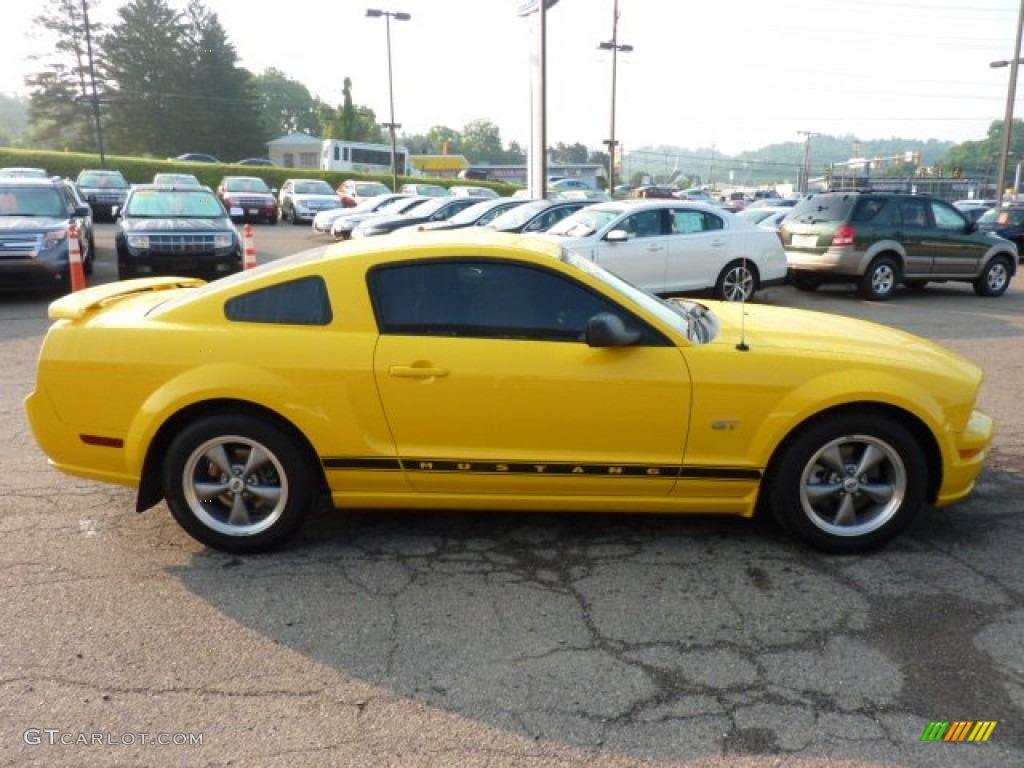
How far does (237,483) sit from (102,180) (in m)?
29.2

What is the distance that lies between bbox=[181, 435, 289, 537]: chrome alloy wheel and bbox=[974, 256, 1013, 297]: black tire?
531 inches

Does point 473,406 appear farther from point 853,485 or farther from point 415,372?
point 853,485

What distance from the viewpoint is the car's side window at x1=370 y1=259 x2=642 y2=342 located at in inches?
149

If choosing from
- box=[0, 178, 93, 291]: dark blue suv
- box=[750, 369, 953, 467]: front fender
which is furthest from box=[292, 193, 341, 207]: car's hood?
box=[750, 369, 953, 467]: front fender

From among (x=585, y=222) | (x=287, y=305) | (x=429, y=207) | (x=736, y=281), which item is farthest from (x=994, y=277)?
(x=287, y=305)

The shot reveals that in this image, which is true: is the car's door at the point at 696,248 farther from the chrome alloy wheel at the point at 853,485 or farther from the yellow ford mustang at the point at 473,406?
the chrome alloy wheel at the point at 853,485

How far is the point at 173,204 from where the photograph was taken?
43.3ft

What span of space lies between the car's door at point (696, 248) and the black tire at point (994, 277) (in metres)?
5.06

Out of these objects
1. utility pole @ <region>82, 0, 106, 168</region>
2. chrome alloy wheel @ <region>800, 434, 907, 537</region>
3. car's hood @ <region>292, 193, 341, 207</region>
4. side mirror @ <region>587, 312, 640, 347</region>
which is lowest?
chrome alloy wheel @ <region>800, 434, 907, 537</region>

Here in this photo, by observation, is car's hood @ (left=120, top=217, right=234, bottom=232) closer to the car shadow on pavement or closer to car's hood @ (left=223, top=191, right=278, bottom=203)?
the car shadow on pavement

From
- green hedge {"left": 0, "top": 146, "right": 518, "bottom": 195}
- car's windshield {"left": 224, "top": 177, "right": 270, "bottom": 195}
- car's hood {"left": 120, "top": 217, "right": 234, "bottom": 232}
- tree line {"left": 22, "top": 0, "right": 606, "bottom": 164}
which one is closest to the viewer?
car's hood {"left": 120, "top": 217, "right": 234, "bottom": 232}

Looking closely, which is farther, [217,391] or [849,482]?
[849,482]

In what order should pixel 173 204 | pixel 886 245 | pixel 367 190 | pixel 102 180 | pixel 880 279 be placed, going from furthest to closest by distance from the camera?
pixel 367 190 < pixel 102 180 < pixel 173 204 < pixel 880 279 < pixel 886 245

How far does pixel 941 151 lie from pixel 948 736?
210 m
